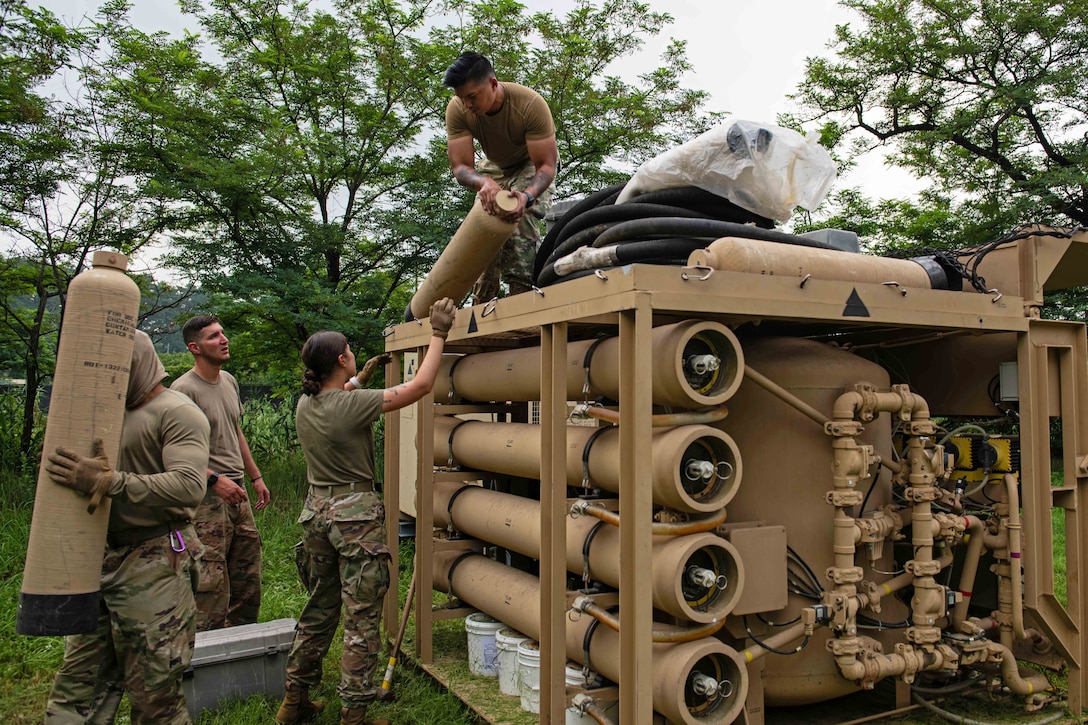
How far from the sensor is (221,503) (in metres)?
5.21

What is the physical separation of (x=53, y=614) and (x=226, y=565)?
2.44 meters

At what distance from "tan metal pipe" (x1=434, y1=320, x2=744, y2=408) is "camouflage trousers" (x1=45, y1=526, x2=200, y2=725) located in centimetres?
197

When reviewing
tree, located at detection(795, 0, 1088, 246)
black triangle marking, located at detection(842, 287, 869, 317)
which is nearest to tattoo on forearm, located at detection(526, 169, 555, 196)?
black triangle marking, located at detection(842, 287, 869, 317)

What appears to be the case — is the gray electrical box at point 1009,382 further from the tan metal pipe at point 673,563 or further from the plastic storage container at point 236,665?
the plastic storage container at point 236,665

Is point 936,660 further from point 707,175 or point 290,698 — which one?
point 290,698

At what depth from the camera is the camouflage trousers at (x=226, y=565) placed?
16.7 feet

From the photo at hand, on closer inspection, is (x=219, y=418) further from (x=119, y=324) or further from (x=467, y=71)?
(x=467, y=71)

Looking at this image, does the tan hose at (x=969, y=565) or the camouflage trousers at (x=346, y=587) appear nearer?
the camouflage trousers at (x=346, y=587)

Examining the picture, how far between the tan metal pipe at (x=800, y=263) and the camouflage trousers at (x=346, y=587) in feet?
6.94

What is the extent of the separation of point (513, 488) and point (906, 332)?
8.91ft

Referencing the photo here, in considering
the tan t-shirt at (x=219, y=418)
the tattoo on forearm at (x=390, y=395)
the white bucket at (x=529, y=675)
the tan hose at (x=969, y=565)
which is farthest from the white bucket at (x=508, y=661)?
the tan hose at (x=969, y=565)

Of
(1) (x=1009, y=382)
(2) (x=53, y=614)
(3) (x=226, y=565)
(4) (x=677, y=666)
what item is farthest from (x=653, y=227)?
(3) (x=226, y=565)

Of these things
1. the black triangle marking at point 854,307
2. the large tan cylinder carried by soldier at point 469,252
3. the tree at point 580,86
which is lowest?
the black triangle marking at point 854,307

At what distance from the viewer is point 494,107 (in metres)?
4.76
